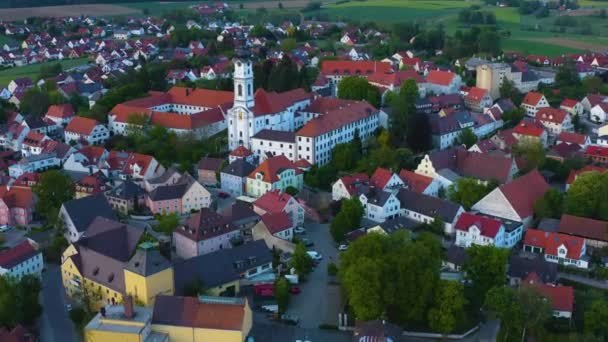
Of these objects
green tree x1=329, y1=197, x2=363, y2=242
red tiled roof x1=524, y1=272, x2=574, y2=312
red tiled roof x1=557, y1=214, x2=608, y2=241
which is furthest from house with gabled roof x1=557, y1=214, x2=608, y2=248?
green tree x1=329, y1=197, x2=363, y2=242

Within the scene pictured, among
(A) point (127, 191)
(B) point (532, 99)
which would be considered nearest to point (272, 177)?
(A) point (127, 191)

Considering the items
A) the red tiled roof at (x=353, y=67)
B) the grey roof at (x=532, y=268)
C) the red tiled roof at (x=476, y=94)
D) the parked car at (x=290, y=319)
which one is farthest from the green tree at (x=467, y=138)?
the parked car at (x=290, y=319)

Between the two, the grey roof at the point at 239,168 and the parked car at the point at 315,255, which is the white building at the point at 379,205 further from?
the grey roof at the point at 239,168

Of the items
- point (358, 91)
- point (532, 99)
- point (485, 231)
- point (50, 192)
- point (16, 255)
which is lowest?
point (16, 255)

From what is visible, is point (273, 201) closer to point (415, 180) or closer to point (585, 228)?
point (415, 180)

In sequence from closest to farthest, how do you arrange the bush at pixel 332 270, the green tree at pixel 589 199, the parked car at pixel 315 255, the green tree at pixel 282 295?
the green tree at pixel 282 295 < the bush at pixel 332 270 < the parked car at pixel 315 255 < the green tree at pixel 589 199

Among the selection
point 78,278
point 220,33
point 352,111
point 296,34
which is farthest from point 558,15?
point 78,278
